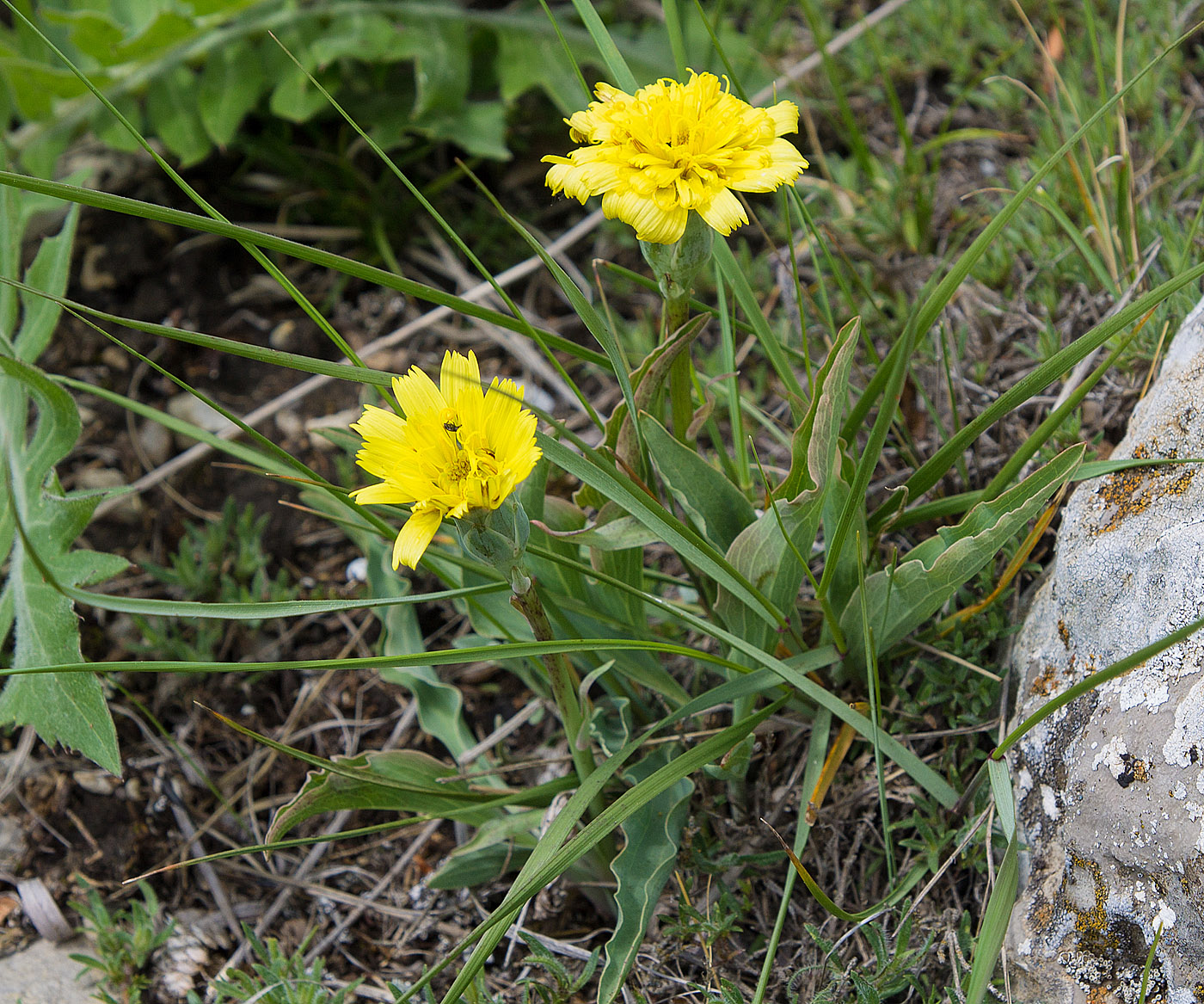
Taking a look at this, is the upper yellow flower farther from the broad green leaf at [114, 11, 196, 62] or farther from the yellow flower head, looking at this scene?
the broad green leaf at [114, 11, 196, 62]

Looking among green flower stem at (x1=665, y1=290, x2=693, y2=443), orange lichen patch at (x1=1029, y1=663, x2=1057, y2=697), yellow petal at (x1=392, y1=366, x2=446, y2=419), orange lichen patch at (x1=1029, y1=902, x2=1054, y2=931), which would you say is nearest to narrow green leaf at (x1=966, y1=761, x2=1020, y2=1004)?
orange lichen patch at (x1=1029, y1=902, x2=1054, y2=931)

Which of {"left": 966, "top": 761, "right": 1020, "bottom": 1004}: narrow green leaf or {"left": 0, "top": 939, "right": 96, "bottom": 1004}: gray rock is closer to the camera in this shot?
{"left": 966, "top": 761, "right": 1020, "bottom": 1004}: narrow green leaf

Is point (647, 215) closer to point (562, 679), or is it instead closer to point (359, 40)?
point (562, 679)

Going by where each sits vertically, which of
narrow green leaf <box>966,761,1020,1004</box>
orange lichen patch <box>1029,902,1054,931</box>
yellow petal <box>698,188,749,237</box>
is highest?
yellow petal <box>698,188,749,237</box>

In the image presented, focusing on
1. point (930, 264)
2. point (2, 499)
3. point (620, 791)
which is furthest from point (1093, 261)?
point (2, 499)

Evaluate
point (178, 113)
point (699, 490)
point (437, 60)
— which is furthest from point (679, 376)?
point (178, 113)

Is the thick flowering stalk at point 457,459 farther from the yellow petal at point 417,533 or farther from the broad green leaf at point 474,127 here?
the broad green leaf at point 474,127
